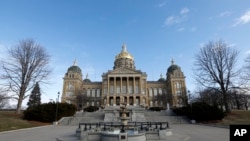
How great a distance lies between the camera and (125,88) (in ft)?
219

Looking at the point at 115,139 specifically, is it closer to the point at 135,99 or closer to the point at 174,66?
the point at 135,99

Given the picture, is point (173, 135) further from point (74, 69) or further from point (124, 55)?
point (74, 69)

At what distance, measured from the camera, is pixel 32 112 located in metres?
27.2

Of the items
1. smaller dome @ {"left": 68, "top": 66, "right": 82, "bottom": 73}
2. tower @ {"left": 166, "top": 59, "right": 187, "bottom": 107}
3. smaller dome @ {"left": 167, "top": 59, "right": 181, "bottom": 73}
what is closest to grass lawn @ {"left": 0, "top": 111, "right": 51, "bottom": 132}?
smaller dome @ {"left": 68, "top": 66, "right": 82, "bottom": 73}

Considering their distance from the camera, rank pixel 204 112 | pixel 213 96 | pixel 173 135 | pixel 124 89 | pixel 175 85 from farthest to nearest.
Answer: pixel 175 85 < pixel 124 89 < pixel 213 96 < pixel 204 112 < pixel 173 135

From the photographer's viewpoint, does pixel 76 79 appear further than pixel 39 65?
Yes

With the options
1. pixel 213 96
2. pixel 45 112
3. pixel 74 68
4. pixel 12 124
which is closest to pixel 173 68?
pixel 74 68

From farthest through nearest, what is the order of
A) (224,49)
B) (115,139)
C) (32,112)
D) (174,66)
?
(174,66) < (224,49) < (32,112) < (115,139)

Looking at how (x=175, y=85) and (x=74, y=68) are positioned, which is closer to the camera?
(x=175, y=85)

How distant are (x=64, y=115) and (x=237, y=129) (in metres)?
31.1

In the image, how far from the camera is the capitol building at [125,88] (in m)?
64.9

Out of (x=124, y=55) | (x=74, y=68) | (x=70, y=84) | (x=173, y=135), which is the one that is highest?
(x=124, y=55)

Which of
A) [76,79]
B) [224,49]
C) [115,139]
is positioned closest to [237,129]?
[115,139]

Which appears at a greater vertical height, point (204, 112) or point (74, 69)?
point (74, 69)
